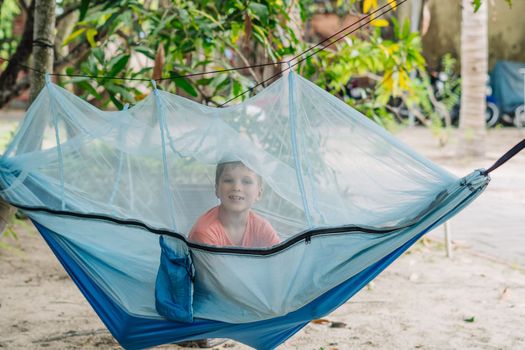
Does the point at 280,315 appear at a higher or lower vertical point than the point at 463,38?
lower

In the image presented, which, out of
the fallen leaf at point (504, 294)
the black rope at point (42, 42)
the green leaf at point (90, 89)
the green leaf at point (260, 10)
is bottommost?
the fallen leaf at point (504, 294)

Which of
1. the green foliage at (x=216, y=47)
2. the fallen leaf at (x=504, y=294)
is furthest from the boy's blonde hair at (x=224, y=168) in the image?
the fallen leaf at (x=504, y=294)

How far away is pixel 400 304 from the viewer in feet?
12.5

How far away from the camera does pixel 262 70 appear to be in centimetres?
435

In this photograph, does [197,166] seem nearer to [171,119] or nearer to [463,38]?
[171,119]

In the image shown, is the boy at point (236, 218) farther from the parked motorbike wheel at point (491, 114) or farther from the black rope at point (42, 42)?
the parked motorbike wheel at point (491, 114)

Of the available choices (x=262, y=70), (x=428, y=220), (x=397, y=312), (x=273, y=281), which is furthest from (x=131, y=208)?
(x=262, y=70)

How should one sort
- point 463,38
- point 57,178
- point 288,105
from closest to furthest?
point 288,105, point 57,178, point 463,38

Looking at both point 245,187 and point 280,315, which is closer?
point 280,315

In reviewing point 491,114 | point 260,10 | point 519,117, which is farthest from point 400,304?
point 491,114

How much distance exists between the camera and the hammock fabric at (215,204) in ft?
7.80

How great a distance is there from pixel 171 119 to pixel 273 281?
69 centimetres

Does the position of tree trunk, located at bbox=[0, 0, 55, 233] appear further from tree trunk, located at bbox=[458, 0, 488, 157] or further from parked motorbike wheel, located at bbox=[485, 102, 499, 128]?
parked motorbike wheel, located at bbox=[485, 102, 499, 128]

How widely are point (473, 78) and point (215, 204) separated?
20.8 feet
